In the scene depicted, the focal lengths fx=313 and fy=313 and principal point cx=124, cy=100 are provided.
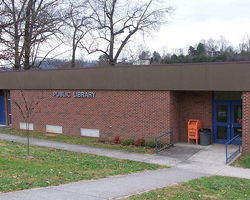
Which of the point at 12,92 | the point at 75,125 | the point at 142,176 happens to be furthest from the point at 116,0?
the point at 142,176

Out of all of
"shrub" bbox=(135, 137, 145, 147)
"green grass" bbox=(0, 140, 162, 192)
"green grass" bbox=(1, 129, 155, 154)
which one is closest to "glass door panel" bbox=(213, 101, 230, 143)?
"green grass" bbox=(1, 129, 155, 154)

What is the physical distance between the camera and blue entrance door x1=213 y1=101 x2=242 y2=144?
48.9ft

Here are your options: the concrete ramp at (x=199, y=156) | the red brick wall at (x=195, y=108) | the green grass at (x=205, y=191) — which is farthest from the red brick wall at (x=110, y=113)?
the green grass at (x=205, y=191)

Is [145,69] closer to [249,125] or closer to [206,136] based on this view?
[206,136]

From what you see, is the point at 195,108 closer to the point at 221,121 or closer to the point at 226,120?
the point at 221,121

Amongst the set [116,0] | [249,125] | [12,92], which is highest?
[116,0]

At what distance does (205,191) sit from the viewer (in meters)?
7.86

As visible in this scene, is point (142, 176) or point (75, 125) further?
point (75, 125)

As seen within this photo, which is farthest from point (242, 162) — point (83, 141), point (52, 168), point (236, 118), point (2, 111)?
point (2, 111)

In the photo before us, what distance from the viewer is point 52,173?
29.9 feet

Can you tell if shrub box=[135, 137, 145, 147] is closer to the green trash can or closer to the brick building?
the brick building

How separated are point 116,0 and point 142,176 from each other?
30.9 meters

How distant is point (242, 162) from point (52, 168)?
723cm

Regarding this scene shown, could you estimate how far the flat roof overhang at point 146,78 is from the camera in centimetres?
1342
